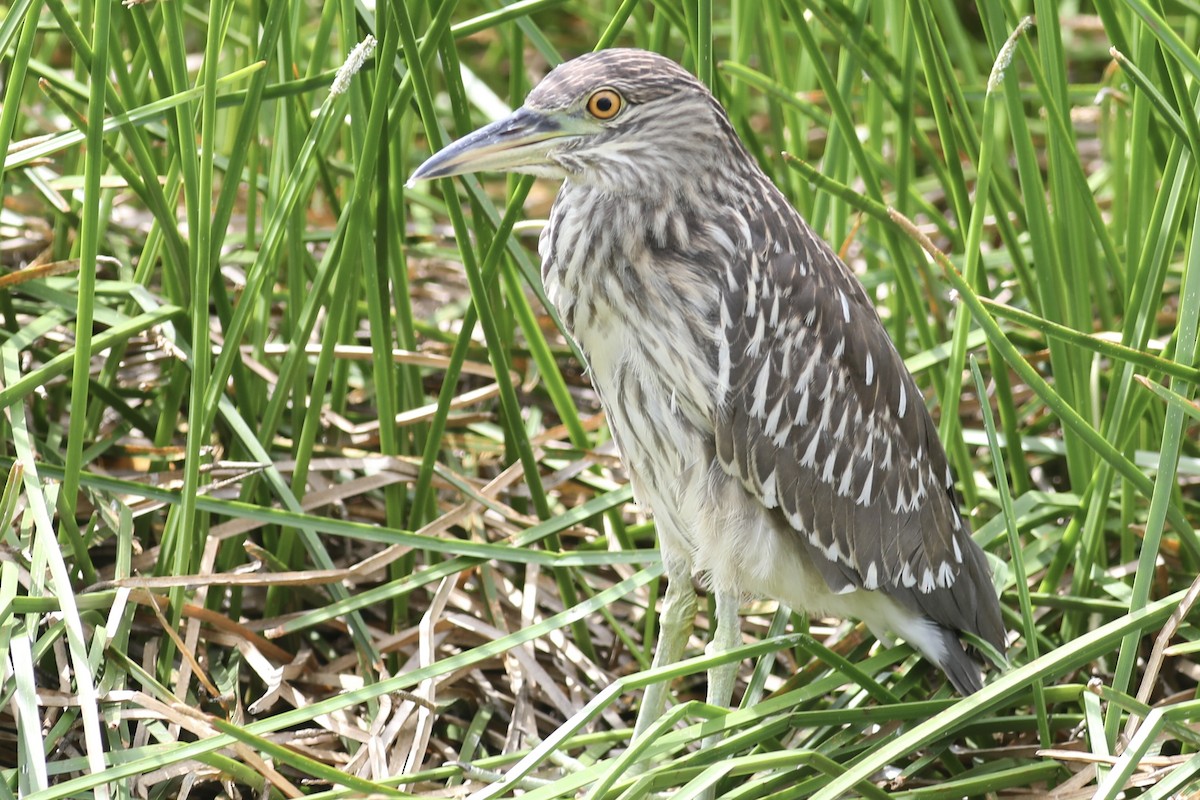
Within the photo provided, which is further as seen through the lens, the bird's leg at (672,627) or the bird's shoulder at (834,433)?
the bird's leg at (672,627)

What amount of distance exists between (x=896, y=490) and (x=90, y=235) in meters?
1.70

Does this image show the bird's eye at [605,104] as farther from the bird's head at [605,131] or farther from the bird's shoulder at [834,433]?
the bird's shoulder at [834,433]

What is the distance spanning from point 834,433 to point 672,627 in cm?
57

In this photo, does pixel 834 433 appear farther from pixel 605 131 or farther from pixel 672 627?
pixel 605 131

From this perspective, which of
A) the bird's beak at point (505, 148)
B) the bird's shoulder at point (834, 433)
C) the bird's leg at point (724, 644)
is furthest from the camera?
the bird's leg at point (724, 644)

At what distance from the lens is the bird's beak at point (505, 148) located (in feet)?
7.57

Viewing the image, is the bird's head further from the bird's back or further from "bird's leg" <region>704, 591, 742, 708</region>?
"bird's leg" <region>704, 591, 742, 708</region>

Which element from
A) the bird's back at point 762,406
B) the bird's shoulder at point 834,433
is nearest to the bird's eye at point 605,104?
the bird's back at point 762,406

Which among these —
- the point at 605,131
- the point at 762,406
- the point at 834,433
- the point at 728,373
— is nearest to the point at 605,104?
the point at 605,131

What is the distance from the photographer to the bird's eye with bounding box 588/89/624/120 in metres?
2.38

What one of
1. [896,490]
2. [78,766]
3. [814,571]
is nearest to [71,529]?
[78,766]

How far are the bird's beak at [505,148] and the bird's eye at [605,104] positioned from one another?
0.06 metres

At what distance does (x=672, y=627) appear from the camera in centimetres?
293

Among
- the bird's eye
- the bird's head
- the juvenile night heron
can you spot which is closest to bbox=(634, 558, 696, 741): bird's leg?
the juvenile night heron
